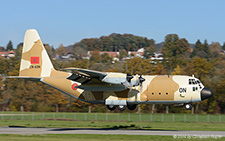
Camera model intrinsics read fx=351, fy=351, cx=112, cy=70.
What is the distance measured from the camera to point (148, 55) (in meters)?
193

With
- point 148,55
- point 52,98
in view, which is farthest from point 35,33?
point 148,55

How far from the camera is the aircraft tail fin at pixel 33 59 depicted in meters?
35.0

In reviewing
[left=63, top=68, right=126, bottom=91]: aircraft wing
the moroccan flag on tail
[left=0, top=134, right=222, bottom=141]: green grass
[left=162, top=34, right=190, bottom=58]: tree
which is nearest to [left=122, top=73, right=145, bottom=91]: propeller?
[left=63, top=68, right=126, bottom=91]: aircraft wing

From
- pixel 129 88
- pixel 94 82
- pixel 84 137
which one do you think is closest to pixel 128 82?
pixel 129 88

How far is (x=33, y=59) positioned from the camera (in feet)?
116

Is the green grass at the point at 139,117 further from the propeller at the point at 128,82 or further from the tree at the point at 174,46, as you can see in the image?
the tree at the point at 174,46

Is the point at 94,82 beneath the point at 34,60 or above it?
beneath

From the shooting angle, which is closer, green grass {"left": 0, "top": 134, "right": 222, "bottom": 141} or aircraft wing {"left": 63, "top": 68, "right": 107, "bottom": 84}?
green grass {"left": 0, "top": 134, "right": 222, "bottom": 141}

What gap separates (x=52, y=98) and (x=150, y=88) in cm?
4002

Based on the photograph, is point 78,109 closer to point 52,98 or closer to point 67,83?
point 52,98

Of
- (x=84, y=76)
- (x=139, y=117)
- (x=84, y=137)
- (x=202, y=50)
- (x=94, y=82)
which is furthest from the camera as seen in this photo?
(x=202, y=50)

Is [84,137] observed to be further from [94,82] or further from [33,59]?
[33,59]

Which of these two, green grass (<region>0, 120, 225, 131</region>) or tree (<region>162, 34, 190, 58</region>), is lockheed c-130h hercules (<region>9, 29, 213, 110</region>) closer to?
green grass (<region>0, 120, 225, 131</region>)

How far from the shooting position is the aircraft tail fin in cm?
3500
